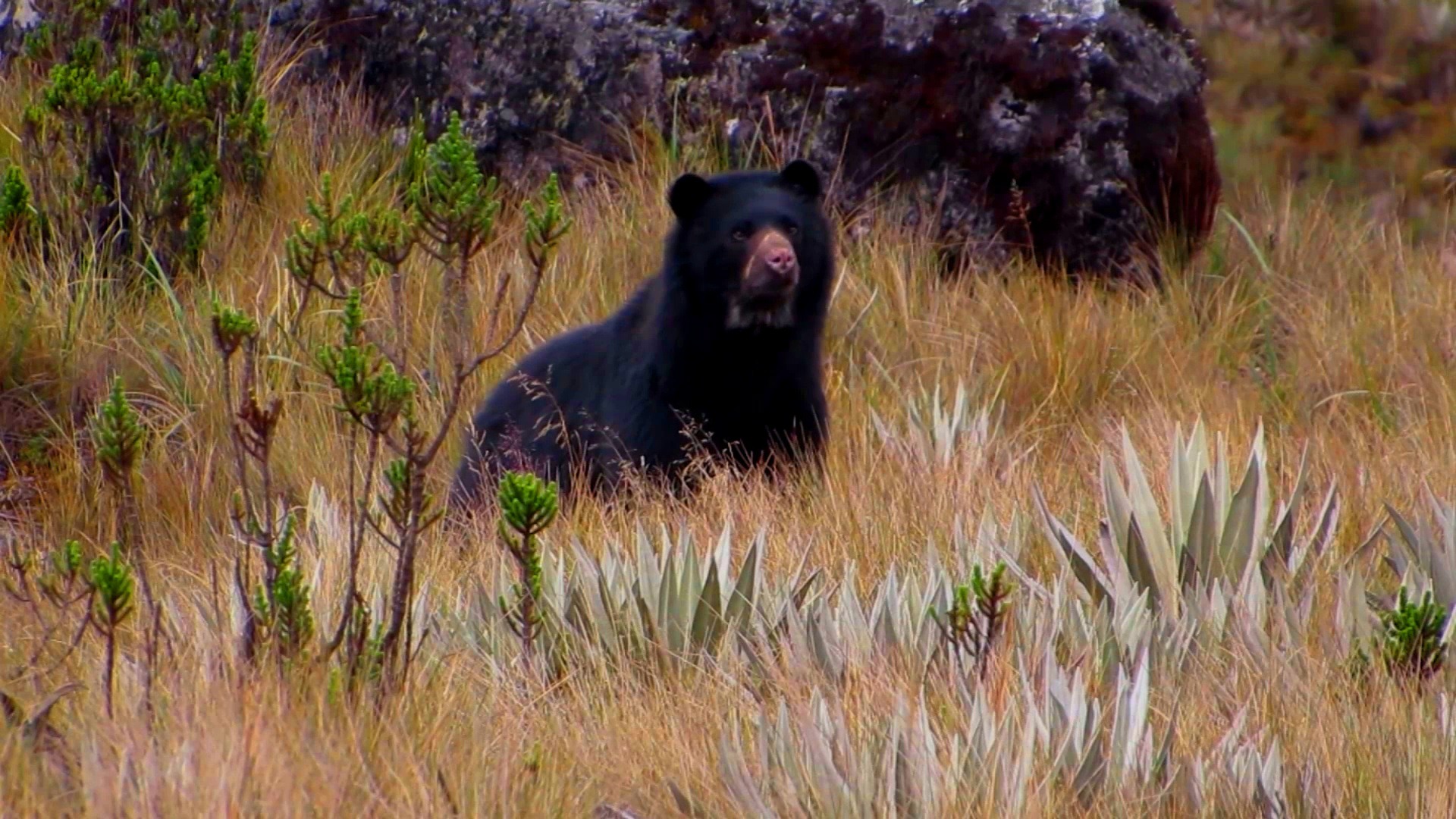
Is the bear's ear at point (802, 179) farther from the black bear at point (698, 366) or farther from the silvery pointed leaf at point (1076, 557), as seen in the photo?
the silvery pointed leaf at point (1076, 557)

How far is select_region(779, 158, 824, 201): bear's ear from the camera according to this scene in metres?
6.21

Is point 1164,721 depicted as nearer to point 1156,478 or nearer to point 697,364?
point 1156,478

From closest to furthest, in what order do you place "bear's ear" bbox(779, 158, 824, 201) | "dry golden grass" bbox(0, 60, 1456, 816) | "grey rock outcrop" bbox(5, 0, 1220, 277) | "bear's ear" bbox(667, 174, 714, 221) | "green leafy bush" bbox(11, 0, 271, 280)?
"dry golden grass" bbox(0, 60, 1456, 816) < "bear's ear" bbox(667, 174, 714, 221) < "bear's ear" bbox(779, 158, 824, 201) < "green leafy bush" bbox(11, 0, 271, 280) < "grey rock outcrop" bbox(5, 0, 1220, 277)

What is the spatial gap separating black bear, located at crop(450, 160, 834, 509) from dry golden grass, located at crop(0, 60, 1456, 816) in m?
0.26

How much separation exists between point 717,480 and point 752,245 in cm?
101

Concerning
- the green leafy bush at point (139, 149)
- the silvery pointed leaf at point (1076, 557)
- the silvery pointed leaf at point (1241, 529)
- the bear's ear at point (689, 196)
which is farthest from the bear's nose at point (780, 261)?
the green leafy bush at point (139, 149)

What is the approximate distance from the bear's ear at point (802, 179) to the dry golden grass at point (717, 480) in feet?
2.24

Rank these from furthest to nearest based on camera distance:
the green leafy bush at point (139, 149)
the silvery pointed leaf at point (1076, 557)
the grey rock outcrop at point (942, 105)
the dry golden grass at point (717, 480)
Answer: the grey rock outcrop at point (942, 105)
the green leafy bush at point (139, 149)
the silvery pointed leaf at point (1076, 557)
the dry golden grass at point (717, 480)

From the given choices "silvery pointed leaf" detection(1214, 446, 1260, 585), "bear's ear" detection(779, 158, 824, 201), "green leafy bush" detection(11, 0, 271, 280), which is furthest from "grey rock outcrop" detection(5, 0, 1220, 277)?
"silvery pointed leaf" detection(1214, 446, 1260, 585)

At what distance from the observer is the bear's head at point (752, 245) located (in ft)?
19.4

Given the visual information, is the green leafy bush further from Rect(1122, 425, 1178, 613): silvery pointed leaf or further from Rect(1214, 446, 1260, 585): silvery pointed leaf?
Rect(1214, 446, 1260, 585): silvery pointed leaf

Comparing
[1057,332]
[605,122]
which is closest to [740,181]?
[1057,332]

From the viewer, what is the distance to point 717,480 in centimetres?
521

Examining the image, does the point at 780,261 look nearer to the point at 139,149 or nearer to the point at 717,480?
the point at 717,480
